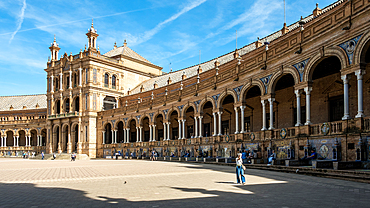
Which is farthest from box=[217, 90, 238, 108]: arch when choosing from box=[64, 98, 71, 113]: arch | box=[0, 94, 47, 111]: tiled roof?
box=[0, 94, 47, 111]: tiled roof

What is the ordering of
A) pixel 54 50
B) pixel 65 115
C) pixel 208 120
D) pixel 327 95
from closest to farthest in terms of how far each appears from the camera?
pixel 327 95
pixel 208 120
pixel 65 115
pixel 54 50

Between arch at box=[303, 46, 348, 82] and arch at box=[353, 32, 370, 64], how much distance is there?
708mm

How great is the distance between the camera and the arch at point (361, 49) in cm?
1497

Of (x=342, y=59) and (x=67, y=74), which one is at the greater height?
(x=67, y=74)

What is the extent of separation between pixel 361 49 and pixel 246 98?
17.0 metres

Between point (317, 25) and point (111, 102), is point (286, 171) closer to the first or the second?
point (317, 25)

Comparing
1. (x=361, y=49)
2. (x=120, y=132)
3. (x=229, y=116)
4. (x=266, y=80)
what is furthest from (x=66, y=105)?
(x=361, y=49)

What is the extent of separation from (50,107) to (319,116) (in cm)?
5351

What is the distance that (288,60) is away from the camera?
2091 cm

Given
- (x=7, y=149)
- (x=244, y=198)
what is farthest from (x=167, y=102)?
(x=7, y=149)

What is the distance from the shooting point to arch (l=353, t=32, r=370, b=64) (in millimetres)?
14969

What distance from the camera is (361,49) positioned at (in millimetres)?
15250

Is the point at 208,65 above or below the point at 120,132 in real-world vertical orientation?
above

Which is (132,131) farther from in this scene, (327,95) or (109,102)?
(327,95)
